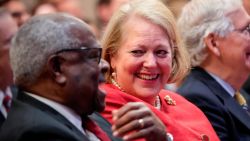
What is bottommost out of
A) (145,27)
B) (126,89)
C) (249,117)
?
(249,117)

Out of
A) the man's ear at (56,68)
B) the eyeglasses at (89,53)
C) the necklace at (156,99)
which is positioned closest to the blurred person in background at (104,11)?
the necklace at (156,99)

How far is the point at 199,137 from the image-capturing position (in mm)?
3467

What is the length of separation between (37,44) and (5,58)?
2.93 ft

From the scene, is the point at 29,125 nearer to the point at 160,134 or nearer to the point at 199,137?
the point at 160,134

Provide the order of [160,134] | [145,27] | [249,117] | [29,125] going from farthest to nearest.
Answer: [249,117] < [145,27] < [160,134] < [29,125]

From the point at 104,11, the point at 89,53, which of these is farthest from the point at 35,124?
the point at 104,11

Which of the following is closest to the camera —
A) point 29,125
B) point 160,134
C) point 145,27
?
point 29,125

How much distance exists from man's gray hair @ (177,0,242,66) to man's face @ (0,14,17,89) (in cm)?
105

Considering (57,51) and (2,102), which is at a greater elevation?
(57,51)

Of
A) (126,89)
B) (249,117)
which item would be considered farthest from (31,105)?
(249,117)

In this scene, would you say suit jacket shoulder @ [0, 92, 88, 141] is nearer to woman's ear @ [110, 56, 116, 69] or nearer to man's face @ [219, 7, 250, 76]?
woman's ear @ [110, 56, 116, 69]

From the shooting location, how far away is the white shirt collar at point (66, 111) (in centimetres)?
263

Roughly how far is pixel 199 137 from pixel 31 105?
1087 mm

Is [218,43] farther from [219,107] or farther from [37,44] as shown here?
[37,44]
